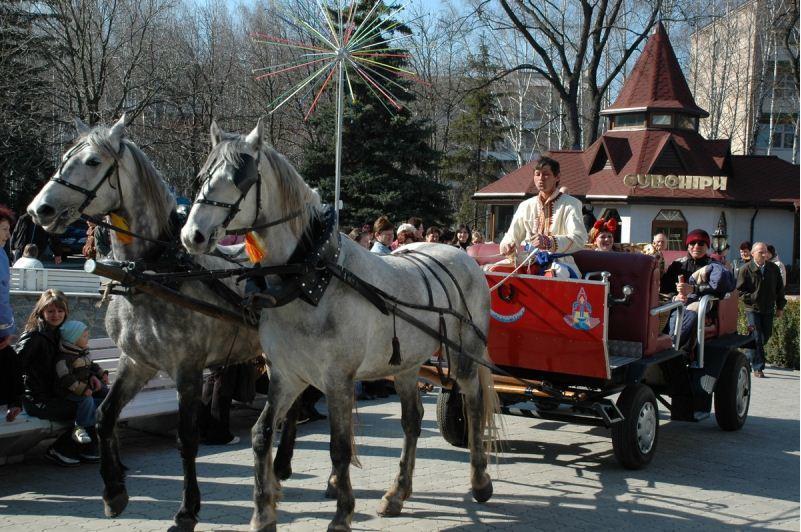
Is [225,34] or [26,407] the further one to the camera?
[225,34]

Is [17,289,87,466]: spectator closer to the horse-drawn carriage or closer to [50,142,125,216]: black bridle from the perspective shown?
[50,142,125,216]: black bridle

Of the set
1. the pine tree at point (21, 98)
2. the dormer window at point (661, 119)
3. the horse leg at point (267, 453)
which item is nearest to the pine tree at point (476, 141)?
the dormer window at point (661, 119)

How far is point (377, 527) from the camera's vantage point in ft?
18.4

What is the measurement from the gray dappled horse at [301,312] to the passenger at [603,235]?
410 cm

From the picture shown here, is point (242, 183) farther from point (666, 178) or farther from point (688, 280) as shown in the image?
point (666, 178)

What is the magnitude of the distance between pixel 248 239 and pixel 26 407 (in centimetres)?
300

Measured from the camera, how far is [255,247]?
16.1 ft

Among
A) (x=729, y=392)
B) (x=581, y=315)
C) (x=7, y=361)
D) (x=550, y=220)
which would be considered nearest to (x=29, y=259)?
(x=7, y=361)

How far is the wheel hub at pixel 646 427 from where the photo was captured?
723 cm

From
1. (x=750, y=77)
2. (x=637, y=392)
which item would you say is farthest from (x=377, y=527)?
(x=750, y=77)

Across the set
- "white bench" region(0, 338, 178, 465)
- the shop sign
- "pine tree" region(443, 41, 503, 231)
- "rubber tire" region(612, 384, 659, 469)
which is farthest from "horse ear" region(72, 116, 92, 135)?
"pine tree" region(443, 41, 503, 231)

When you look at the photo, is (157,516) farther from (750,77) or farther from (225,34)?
(750,77)

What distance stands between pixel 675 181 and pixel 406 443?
1155 inches

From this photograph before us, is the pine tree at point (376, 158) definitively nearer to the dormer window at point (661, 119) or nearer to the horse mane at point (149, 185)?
the dormer window at point (661, 119)
